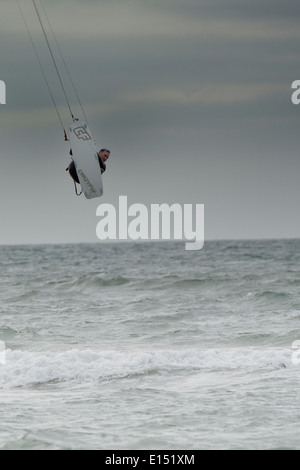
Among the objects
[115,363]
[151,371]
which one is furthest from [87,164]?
[151,371]

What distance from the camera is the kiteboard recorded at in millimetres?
16797

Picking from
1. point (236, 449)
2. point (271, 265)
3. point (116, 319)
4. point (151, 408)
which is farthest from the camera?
point (271, 265)

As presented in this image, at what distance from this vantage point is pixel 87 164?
664 inches

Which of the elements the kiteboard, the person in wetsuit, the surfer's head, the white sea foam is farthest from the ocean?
the surfer's head

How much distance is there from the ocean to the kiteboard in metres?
3.66

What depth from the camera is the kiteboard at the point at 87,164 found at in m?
16.8

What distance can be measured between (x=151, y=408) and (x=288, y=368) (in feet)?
14.2

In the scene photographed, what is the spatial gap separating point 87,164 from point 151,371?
4387mm

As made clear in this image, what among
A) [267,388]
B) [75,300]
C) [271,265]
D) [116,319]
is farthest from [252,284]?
[267,388]

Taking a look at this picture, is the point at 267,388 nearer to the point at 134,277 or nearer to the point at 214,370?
the point at 214,370

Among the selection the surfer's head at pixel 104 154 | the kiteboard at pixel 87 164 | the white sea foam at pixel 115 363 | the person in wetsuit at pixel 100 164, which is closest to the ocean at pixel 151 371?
the white sea foam at pixel 115 363

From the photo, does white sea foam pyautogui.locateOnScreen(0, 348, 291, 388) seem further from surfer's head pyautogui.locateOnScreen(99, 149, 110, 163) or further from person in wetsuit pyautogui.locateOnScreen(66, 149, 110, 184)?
surfer's head pyautogui.locateOnScreen(99, 149, 110, 163)

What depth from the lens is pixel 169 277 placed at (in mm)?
40875

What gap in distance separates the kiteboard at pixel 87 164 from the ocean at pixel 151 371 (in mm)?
3663
